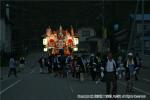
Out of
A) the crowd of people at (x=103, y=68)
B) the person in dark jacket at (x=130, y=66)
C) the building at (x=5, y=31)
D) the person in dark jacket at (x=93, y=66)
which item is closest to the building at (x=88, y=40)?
the building at (x=5, y=31)

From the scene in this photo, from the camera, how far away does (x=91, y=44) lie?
126m

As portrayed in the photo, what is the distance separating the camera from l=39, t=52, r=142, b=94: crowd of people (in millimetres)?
19633

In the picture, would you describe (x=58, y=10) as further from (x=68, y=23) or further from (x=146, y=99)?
(x=146, y=99)

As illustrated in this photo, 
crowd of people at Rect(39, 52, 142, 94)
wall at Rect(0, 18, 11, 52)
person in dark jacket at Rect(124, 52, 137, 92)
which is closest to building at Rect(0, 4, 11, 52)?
wall at Rect(0, 18, 11, 52)

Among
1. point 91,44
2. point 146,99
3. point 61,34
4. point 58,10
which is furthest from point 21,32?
point 146,99

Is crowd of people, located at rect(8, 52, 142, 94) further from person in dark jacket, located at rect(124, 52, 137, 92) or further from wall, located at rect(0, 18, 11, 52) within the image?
wall, located at rect(0, 18, 11, 52)

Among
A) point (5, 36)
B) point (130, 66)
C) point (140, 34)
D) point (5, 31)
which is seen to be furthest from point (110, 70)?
point (5, 36)

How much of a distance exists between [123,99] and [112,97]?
44 cm

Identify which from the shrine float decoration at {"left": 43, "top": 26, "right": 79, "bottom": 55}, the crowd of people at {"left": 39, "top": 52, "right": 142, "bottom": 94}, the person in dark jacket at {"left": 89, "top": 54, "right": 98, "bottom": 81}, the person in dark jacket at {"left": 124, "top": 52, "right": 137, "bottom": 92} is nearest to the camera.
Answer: the crowd of people at {"left": 39, "top": 52, "right": 142, "bottom": 94}

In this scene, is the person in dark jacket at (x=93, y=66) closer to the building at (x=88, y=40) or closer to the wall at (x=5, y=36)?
the wall at (x=5, y=36)

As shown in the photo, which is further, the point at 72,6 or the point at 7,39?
the point at 7,39

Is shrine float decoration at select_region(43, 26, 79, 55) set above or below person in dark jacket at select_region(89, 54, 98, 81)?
above

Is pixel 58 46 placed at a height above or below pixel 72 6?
below

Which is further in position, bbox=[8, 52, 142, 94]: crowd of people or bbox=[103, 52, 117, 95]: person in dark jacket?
bbox=[8, 52, 142, 94]: crowd of people
